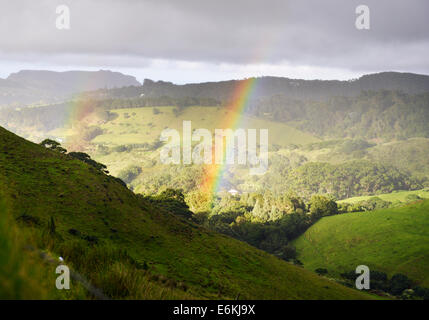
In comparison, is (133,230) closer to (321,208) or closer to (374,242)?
(374,242)

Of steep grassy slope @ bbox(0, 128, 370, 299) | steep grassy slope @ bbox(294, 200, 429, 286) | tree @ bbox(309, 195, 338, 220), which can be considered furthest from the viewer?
tree @ bbox(309, 195, 338, 220)

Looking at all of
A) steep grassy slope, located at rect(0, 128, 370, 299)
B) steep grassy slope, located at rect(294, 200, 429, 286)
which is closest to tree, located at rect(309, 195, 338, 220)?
steep grassy slope, located at rect(294, 200, 429, 286)

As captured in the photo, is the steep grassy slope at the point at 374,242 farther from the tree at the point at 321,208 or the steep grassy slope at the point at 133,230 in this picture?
the steep grassy slope at the point at 133,230

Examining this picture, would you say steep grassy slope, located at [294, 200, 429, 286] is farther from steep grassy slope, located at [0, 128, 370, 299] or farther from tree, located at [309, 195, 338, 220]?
steep grassy slope, located at [0, 128, 370, 299]

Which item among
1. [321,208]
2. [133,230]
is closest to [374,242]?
[321,208]

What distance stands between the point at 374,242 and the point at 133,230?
70566 millimetres

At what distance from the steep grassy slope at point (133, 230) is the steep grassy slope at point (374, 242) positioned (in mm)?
43616

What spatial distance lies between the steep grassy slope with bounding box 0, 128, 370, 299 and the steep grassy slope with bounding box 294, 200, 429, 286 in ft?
143

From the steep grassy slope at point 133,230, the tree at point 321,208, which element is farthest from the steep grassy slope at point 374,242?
the steep grassy slope at point 133,230

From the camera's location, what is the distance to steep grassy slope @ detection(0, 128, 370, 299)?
782 inches

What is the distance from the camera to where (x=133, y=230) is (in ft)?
81.3
